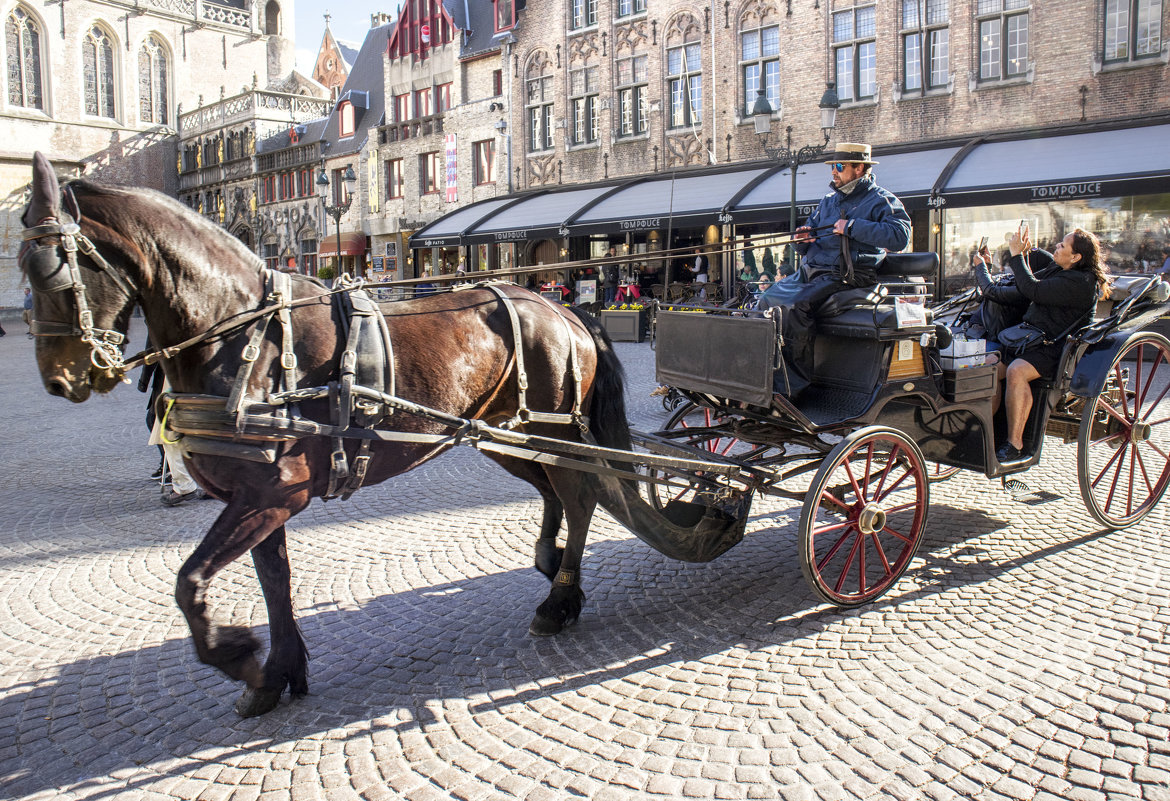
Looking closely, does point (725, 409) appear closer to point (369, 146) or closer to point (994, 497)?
point (994, 497)

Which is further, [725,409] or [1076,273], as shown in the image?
[1076,273]

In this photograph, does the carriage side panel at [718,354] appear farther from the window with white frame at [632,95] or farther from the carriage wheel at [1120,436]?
the window with white frame at [632,95]

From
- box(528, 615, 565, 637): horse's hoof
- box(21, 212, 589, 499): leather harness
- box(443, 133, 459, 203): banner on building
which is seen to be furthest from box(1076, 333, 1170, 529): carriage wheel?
box(443, 133, 459, 203): banner on building

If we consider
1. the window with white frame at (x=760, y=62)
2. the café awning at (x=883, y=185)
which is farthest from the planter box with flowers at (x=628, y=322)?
the window with white frame at (x=760, y=62)

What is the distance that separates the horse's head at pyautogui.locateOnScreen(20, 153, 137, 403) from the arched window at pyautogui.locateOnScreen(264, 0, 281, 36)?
182ft

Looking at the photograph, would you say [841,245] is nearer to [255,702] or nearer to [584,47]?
[255,702]

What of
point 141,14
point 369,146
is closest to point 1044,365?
point 369,146

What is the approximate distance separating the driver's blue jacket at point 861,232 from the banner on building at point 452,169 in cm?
2458

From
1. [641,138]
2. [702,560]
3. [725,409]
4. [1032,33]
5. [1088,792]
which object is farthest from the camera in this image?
[641,138]

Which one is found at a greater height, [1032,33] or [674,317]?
[1032,33]

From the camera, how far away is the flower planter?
18328 mm

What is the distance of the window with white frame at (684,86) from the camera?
20906 millimetres

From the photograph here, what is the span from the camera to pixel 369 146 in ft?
105

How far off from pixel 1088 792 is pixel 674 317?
9.19 feet
